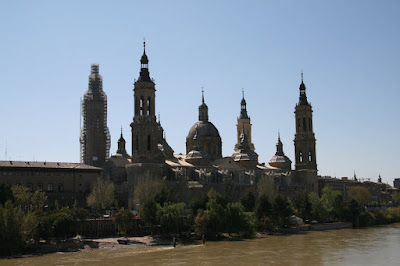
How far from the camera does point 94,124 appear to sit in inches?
4001

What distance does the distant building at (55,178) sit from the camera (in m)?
76.4

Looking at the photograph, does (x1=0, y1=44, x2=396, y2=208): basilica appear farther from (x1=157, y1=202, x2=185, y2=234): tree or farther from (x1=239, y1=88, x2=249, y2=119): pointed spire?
(x1=157, y1=202, x2=185, y2=234): tree

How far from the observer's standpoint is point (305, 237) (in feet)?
230

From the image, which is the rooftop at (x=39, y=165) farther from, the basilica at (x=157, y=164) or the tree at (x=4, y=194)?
the tree at (x=4, y=194)

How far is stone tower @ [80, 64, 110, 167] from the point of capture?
101375 mm

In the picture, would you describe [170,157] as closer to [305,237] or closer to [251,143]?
[251,143]

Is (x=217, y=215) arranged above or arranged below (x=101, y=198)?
below

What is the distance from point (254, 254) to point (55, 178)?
124ft

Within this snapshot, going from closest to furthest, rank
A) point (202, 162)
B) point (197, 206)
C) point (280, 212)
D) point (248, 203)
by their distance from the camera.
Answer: point (197, 206)
point (280, 212)
point (248, 203)
point (202, 162)

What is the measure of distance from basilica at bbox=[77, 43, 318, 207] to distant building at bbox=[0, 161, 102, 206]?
6536mm

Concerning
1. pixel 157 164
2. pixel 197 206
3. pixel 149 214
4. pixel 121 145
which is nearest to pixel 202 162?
pixel 157 164

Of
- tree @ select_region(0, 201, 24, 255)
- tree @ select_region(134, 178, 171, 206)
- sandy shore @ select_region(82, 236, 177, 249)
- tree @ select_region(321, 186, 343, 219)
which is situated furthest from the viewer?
tree @ select_region(321, 186, 343, 219)

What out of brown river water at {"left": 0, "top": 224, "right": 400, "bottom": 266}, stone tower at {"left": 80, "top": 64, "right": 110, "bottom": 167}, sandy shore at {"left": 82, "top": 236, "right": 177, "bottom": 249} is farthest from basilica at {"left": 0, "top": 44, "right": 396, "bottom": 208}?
brown river water at {"left": 0, "top": 224, "right": 400, "bottom": 266}

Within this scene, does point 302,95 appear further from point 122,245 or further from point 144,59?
point 122,245
